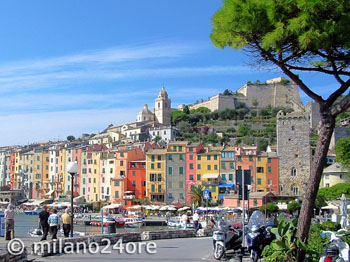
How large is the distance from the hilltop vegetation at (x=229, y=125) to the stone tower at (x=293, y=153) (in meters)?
28.4

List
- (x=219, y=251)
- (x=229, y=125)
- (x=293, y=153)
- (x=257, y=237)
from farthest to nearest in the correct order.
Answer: (x=229, y=125)
(x=293, y=153)
(x=219, y=251)
(x=257, y=237)

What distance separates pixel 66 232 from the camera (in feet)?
53.7

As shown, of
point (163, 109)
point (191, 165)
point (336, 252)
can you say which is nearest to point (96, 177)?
point (191, 165)

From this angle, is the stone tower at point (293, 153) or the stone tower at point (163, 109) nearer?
the stone tower at point (293, 153)

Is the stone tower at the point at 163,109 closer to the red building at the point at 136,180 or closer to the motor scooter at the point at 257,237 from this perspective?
the red building at the point at 136,180

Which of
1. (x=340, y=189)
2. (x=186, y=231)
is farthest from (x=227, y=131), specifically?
(x=186, y=231)

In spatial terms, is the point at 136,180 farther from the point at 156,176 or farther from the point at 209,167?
the point at 209,167

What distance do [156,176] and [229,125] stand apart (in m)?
58.6

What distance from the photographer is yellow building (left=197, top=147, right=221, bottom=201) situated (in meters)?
62.5

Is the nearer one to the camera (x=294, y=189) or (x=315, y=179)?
(x=315, y=179)

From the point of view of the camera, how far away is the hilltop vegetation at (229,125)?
4092 inches

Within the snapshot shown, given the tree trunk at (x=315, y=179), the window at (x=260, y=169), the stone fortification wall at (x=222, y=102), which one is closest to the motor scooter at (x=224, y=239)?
the tree trunk at (x=315, y=179)

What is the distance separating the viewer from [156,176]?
65.7 metres

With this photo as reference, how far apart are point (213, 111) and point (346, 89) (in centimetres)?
12887
